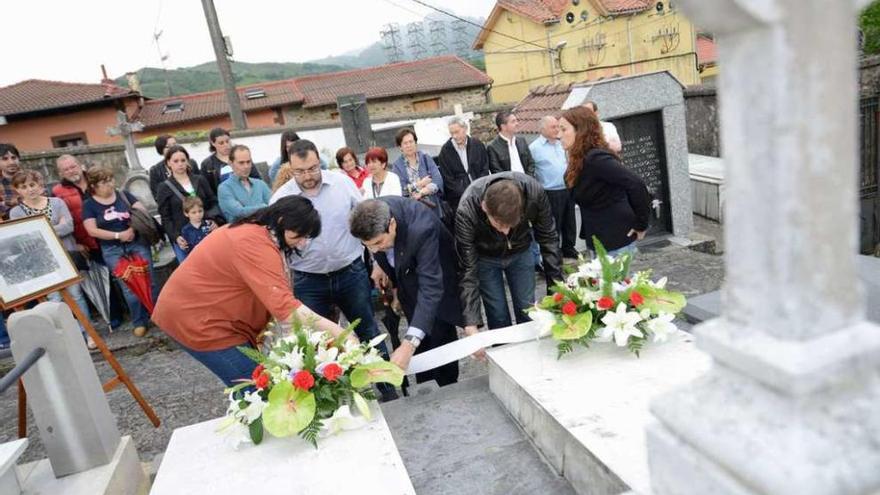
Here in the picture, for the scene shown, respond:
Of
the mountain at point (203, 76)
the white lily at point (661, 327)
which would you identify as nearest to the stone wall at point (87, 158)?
the white lily at point (661, 327)

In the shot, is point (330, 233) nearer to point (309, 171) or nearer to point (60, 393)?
point (309, 171)

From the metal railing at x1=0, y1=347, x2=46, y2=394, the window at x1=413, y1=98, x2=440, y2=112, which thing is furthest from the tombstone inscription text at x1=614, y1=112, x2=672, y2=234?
the window at x1=413, y1=98, x2=440, y2=112

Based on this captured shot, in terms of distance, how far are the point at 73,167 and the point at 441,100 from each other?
22472mm

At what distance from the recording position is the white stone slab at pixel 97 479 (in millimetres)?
2320

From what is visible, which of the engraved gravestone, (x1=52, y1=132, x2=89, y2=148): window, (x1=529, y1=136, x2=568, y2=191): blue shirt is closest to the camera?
(x1=529, y1=136, x2=568, y2=191): blue shirt

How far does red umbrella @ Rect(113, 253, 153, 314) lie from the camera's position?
16.6 ft

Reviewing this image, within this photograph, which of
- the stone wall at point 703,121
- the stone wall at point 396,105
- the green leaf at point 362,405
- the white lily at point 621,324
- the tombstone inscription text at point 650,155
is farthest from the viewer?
the stone wall at point 396,105

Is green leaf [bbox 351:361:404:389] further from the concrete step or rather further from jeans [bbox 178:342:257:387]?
jeans [bbox 178:342:257:387]

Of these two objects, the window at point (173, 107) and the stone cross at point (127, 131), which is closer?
the stone cross at point (127, 131)

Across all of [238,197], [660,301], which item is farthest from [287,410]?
[238,197]

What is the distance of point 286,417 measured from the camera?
7.19 ft

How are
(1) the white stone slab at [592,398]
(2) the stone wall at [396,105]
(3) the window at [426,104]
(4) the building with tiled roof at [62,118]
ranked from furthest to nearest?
1. (3) the window at [426,104]
2. (2) the stone wall at [396,105]
3. (4) the building with tiled roof at [62,118]
4. (1) the white stone slab at [592,398]

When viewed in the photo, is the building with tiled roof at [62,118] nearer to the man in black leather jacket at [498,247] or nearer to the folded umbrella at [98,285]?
the folded umbrella at [98,285]

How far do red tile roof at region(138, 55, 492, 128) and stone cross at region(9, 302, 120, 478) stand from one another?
2383 cm
